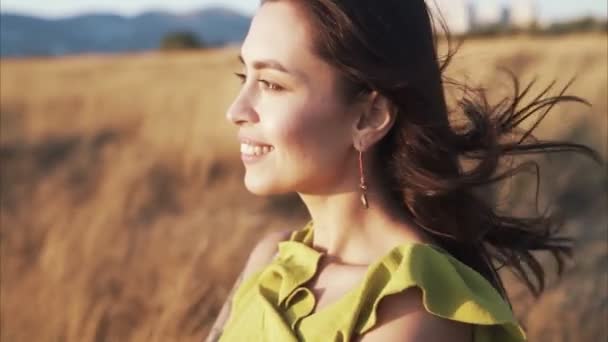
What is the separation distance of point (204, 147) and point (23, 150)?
184 centimetres

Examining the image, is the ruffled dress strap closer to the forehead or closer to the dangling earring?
the dangling earring

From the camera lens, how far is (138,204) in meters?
5.03

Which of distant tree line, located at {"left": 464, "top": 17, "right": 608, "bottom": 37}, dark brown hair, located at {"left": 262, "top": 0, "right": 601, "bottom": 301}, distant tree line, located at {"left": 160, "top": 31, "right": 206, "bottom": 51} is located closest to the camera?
dark brown hair, located at {"left": 262, "top": 0, "right": 601, "bottom": 301}

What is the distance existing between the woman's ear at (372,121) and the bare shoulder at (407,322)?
279mm

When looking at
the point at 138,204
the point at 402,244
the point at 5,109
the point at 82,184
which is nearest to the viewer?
the point at 402,244

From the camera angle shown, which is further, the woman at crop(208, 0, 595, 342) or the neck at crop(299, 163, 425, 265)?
the neck at crop(299, 163, 425, 265)

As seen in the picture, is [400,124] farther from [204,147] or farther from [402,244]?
[204,147]

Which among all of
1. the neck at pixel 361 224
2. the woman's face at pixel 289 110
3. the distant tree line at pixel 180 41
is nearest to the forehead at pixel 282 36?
the woman's face at pixel 289 110

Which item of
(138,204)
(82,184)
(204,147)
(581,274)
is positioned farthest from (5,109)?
(581,274)

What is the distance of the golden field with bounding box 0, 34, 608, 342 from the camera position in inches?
124

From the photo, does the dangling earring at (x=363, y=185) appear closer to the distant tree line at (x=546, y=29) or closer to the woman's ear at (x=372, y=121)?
the woman's ear at (x=372, y=121)

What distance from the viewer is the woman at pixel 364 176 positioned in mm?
1556

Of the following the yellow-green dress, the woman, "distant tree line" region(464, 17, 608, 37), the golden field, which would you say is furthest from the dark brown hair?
"distant tree line" region(464, 17, 608, 37)

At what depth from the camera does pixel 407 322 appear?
1530 millimetres
